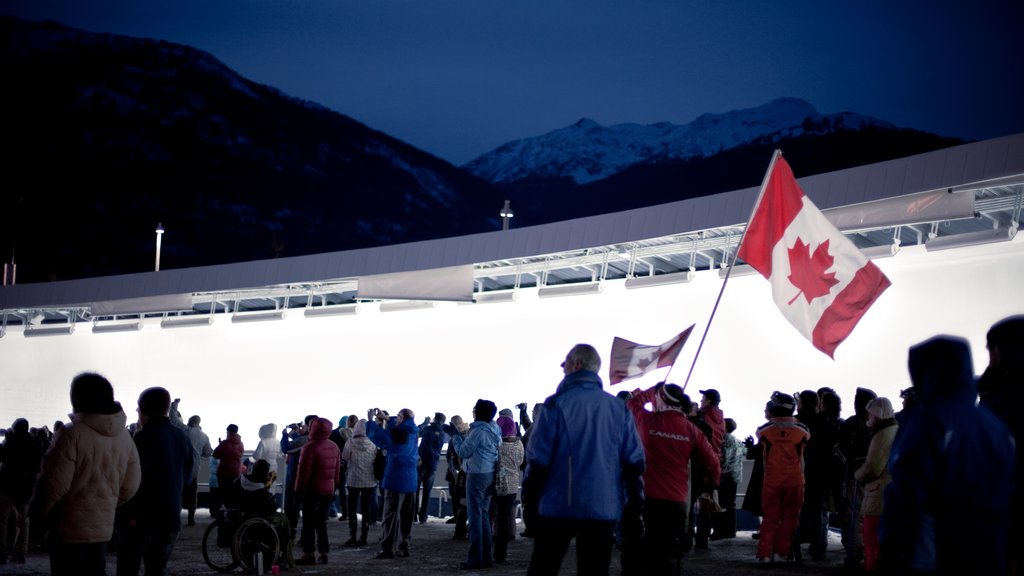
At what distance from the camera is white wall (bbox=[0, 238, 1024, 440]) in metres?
14.9

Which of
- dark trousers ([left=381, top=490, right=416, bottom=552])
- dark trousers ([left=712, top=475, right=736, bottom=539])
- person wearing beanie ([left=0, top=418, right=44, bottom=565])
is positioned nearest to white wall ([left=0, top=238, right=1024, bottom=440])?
dark trousers ([left=712, top=475, right=736, bottom=539])

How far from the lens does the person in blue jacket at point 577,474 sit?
619 cm

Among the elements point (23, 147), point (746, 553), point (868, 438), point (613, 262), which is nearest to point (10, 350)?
point (613, 262)

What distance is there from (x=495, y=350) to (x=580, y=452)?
577 inches

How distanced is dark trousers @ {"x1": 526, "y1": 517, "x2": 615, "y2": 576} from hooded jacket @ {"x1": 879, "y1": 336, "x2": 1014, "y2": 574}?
242 centimetres

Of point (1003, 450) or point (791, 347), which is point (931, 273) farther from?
point (1003, 450)

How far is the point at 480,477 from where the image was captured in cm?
1222

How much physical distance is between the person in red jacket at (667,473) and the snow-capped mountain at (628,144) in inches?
6607

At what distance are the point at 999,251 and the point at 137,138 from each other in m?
131

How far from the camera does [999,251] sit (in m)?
14.1

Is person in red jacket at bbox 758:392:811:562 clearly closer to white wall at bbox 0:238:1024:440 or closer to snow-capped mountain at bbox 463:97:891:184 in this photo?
white wall at bbox 0:238:1024:440

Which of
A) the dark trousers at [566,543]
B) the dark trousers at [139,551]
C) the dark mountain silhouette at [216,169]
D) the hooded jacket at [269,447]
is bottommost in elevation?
the dark trousers at [139,551]

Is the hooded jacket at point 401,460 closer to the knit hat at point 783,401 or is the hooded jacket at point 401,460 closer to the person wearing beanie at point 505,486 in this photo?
the person wearing beanie at point 505,486

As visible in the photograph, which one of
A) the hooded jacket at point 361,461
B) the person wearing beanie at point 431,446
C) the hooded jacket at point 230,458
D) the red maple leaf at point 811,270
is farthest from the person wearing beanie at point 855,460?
the hooded jacket at point 230,458
